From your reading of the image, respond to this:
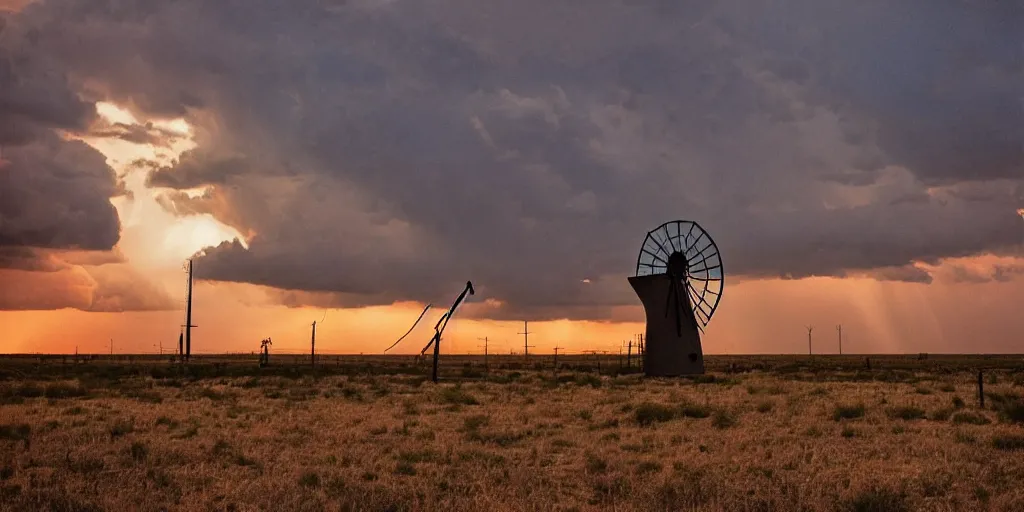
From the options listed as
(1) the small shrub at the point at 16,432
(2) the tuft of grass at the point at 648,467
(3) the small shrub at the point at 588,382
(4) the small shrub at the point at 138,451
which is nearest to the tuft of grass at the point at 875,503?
(2) the tuft of grass at the point at 648,467

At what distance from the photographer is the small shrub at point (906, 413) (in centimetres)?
3002

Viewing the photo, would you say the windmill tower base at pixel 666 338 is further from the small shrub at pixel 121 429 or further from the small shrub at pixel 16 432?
the small shrub at pixel 16 432

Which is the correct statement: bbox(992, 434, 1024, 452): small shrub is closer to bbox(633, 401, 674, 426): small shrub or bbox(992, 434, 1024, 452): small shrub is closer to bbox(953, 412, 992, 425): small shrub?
bbox(953, 412, 992, 425): small shrub

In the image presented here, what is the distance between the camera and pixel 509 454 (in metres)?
20.8

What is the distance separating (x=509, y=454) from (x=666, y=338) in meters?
43.6

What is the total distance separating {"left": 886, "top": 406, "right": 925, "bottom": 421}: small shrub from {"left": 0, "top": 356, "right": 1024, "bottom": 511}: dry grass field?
0.08 metres

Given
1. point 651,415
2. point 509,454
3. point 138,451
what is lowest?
point 509,454

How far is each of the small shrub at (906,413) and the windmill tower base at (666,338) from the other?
3112 cm

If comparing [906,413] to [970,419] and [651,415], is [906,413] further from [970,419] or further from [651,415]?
[651,415]

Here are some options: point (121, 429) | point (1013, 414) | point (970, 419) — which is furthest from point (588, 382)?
point (121, 429)

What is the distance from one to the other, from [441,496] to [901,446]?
42.5 ft

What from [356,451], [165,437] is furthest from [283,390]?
[356,451]

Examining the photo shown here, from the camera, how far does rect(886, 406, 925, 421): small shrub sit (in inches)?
1182

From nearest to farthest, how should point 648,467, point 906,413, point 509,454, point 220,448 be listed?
point 648,467 → point 509,454 → point 220,448 → point 906,413
